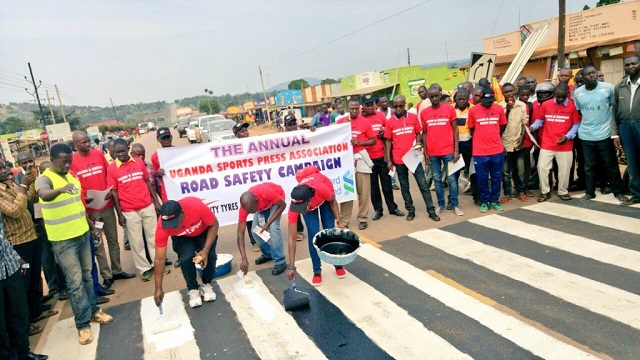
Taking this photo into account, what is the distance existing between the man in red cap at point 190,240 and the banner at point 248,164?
67.4 inches

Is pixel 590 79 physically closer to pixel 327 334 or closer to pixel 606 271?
pixel 606 271

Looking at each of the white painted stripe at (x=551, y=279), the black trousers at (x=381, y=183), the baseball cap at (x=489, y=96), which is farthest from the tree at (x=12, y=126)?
the white painted stripe at (x=551, y=279)

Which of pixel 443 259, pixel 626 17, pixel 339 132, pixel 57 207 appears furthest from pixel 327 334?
pixel 626 17

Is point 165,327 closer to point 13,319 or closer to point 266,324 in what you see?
point 266,324

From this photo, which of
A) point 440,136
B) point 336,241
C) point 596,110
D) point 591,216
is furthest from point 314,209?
point 596,110

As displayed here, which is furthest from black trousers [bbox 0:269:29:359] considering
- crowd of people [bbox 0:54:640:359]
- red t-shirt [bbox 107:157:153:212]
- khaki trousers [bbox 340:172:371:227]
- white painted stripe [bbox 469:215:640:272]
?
white painted stripe [bbox 469:215:640:272]

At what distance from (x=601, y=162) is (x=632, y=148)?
25.9 inches

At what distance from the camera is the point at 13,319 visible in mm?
3979

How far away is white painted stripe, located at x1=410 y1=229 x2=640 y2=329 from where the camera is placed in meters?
4.04

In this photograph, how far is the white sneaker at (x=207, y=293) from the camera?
509cm

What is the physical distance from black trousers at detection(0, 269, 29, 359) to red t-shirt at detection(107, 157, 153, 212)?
76.5 inches

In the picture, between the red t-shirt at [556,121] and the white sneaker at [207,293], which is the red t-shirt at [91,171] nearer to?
the white sneaker at [207,293]

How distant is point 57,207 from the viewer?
445 cm

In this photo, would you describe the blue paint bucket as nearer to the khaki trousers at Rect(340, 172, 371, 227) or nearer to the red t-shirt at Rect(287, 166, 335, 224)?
the red t-shirt at Rect(287, 166, 335, 224)
